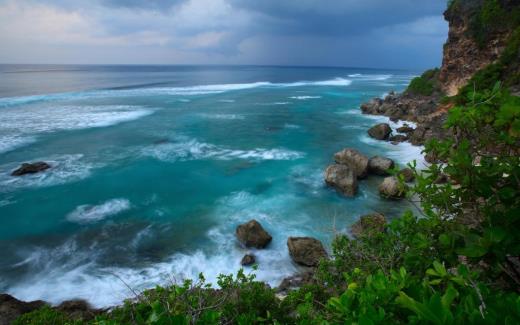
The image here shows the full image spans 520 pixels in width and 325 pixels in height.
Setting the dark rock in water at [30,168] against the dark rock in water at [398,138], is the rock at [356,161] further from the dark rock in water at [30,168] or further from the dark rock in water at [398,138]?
the dark rock in water at [30,168]

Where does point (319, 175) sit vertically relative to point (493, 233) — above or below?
below

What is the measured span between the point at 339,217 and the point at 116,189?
11102 mm

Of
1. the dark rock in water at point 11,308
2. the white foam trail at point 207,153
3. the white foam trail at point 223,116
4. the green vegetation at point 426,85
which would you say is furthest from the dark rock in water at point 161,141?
the green vegetation at point 426,85

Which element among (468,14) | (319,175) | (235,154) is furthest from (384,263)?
(468,14)

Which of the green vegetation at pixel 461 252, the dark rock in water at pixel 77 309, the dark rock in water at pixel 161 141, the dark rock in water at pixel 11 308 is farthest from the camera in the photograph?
the dark rock in water at pixel 161 141

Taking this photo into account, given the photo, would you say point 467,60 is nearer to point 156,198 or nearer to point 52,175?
point 156,198

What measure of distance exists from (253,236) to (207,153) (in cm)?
1188

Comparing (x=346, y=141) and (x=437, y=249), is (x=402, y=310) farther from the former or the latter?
A: (x=346, y=141)

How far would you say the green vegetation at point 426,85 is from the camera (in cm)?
3644

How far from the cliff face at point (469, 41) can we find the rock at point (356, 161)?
18.7m

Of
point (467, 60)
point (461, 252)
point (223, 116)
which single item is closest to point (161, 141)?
point (223, 116)

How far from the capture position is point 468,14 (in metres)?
30.2

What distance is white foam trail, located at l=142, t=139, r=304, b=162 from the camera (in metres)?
21.0

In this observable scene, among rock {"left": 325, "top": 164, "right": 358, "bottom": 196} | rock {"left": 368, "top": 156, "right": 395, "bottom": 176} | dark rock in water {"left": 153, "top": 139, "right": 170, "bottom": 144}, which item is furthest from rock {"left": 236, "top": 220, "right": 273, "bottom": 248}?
dark rock in water {"left": 153, "top": 139, "right": 170, "bottom": 144}
